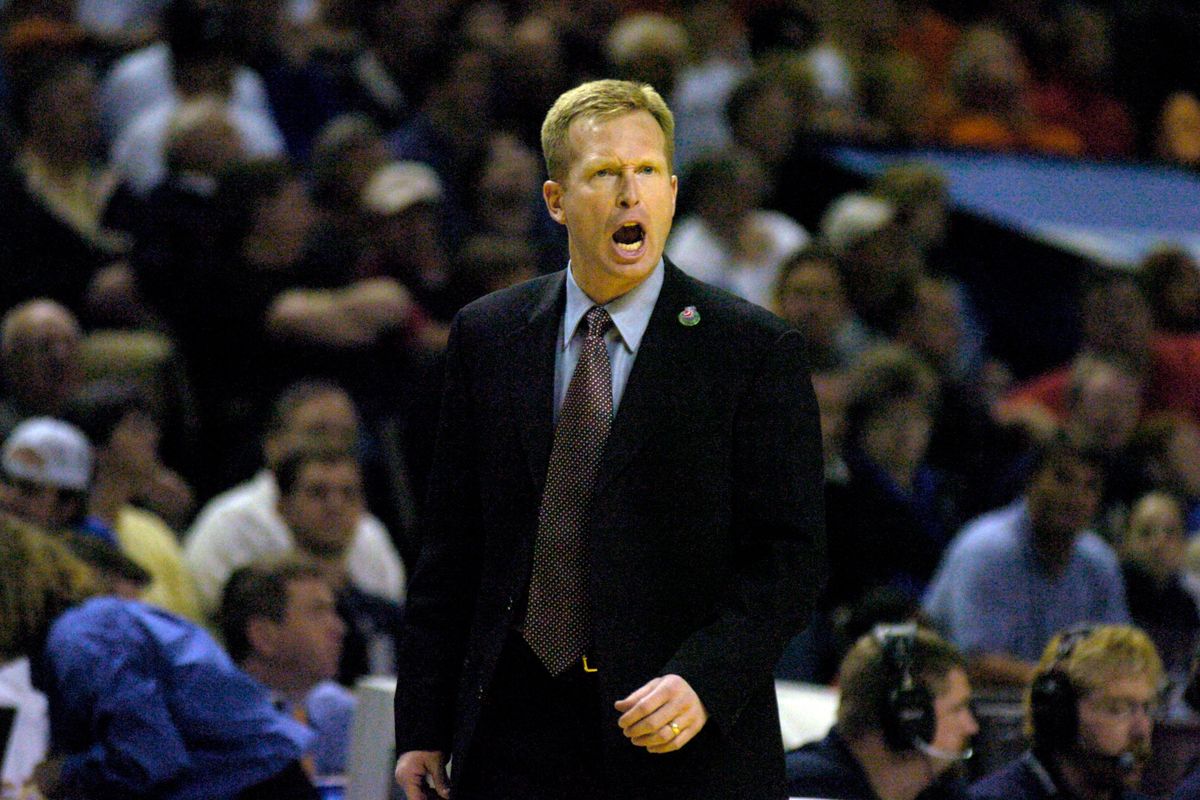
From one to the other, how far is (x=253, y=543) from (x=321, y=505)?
0.81 feet

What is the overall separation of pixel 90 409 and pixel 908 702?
3.27m

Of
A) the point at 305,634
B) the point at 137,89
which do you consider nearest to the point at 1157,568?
the point at 305,634

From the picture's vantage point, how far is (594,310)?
2.75 metres

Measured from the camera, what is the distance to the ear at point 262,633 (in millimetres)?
5266

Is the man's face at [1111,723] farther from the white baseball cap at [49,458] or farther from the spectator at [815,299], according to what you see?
the spectator at [815,299]

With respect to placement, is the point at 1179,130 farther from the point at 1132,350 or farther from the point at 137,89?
the point at 137,89

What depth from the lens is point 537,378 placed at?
274 centimetres

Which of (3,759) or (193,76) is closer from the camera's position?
(3,759)

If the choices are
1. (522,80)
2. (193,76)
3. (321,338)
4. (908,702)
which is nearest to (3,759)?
(908,702)

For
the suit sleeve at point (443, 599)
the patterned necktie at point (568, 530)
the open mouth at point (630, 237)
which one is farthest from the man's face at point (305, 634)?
the open mouth at point (630, 237)

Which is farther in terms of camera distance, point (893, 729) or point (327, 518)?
point (327, 518)

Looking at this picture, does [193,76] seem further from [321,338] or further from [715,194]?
[715,194]

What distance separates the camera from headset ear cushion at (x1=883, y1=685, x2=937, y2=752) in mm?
4152

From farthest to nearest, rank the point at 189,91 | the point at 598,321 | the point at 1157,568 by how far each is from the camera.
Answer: the point at 189,91, the point at 1157,568, the point at 598,321
